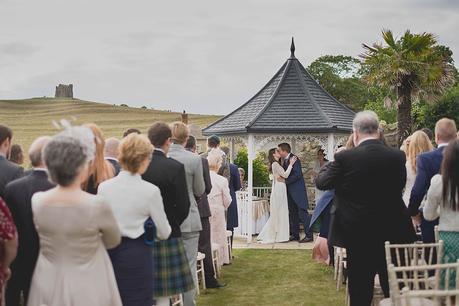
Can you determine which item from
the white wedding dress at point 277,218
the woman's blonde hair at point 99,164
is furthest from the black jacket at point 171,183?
the white wedding dress at point 277,218

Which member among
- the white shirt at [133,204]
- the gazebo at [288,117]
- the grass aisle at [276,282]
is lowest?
the grass aisle at [276,282]

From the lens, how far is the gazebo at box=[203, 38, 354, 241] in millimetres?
14008

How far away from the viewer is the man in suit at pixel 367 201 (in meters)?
5.72

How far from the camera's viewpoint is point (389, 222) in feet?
19.0

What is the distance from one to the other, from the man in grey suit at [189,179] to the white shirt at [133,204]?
181 cm

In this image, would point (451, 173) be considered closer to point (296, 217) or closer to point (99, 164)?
point (99, 164)

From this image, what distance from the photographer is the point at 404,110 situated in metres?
20.8

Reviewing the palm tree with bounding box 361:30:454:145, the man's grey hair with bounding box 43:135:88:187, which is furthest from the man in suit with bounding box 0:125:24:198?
the palm tree with bounding box 361:30:454:145

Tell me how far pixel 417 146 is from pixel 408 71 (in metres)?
13.9

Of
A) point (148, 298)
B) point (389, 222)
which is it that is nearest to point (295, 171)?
point (389, 222)

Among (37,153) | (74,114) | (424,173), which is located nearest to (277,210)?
(424,173)

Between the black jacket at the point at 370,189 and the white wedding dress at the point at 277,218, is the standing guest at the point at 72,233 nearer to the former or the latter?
the black jacket at the point at 370,189

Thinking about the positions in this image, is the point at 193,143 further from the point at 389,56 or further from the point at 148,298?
the point at 389,56

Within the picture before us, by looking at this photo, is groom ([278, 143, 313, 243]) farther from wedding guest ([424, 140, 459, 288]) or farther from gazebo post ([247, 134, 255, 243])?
wedding guest ([424, 140, 459, 288])
